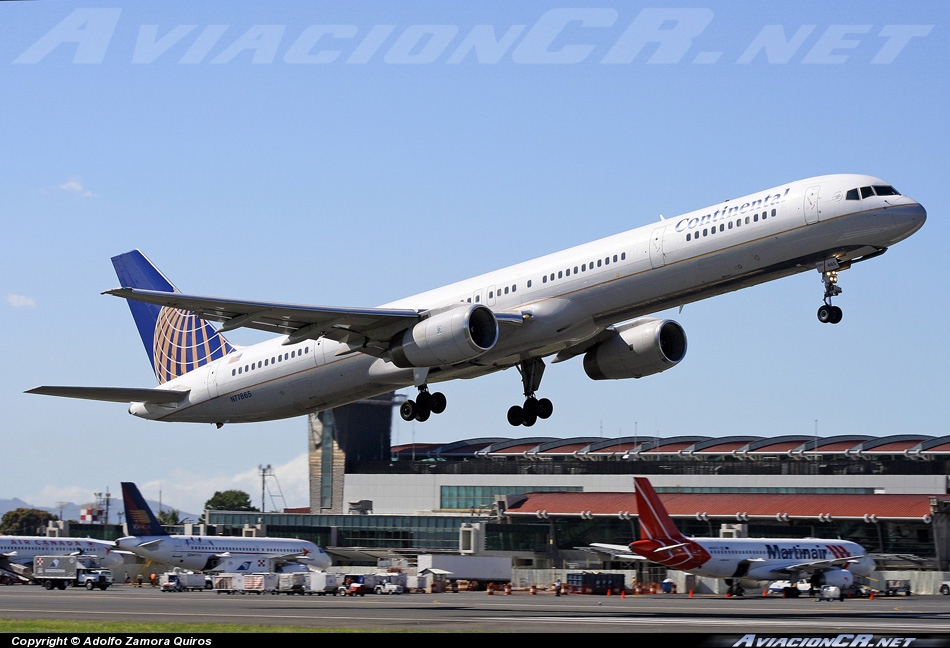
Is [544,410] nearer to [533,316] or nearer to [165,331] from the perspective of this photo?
[533,316]

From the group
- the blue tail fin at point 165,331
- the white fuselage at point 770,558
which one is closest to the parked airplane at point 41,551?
the blue tail fin at point 165,331

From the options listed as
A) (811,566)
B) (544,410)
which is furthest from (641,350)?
(811,566)

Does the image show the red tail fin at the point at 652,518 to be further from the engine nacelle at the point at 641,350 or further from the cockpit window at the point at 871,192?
the cockpit window at the point at 871,192

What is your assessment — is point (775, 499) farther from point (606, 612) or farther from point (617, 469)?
point (606, 612)

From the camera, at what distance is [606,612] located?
4759 cm

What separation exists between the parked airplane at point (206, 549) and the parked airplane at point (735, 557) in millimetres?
22505

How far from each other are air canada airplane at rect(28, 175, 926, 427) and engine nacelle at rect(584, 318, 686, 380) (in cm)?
5

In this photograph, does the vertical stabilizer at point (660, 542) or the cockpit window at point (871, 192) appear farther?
the vertical stabilizer at point (660, 542)

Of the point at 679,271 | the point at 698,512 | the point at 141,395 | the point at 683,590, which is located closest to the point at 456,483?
the point at 698,512

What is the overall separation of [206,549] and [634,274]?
46.2 metres

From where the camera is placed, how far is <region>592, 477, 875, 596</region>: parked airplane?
68500 mm

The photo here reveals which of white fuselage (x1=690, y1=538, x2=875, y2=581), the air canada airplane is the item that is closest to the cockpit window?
the air canada airplane

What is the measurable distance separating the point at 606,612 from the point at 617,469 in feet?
208

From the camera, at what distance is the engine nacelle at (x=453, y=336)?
40750 mm
